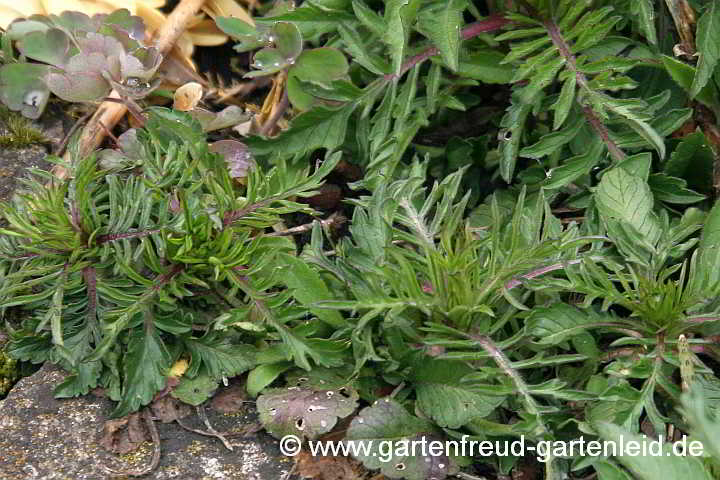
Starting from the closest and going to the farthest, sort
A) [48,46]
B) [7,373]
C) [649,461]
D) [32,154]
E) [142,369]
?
[649,461] < [142,369] < [7,373] < [48,46] < [32,154]

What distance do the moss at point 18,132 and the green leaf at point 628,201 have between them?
1567 mm

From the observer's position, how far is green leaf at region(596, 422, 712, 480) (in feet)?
4.69

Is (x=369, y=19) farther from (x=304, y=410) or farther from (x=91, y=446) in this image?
(x=91, y=446)

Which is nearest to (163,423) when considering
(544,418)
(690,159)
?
(544,418)

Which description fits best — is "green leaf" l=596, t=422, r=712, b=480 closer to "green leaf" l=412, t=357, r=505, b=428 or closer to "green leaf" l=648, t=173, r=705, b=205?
"green leaf" l=412, t=357, r=505, b=428

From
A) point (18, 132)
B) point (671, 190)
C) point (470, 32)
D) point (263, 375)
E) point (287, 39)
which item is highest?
point (470, 32)

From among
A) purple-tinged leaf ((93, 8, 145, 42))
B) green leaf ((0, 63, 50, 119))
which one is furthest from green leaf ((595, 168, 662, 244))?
green leaf ((0, 63, 50, 119))

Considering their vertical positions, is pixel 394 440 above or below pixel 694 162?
below

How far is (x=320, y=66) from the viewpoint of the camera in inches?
92.8

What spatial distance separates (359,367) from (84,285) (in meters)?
0.66

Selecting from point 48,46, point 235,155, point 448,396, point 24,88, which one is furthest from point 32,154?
point 448,396

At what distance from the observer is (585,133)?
2.20 meters

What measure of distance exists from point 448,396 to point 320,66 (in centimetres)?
104

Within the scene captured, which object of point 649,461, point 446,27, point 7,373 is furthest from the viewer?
point 446,27
